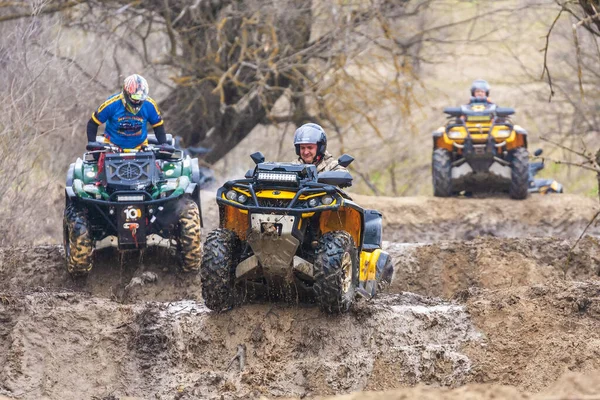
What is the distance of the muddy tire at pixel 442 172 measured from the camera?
62.3 feet

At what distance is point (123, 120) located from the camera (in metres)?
12.5

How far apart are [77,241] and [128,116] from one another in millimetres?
1695

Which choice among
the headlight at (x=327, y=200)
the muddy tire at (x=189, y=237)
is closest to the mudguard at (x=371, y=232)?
the headlight at (x=327, y=200)

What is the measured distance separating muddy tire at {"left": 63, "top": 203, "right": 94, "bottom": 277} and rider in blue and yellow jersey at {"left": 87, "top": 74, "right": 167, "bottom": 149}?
1.07 meters

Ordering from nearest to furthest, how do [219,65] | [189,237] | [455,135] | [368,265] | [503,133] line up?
[368,265]
[189,237]
[503,133]
[455,135]
[219,65]

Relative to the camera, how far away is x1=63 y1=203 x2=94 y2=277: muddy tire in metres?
11.6

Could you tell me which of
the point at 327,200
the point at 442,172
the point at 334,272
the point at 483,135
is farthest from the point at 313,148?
the point at 442,172

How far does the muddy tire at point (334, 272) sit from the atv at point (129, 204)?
335 cm

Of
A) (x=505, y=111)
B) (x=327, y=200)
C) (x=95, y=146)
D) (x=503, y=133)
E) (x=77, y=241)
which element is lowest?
(x=77, y=241)

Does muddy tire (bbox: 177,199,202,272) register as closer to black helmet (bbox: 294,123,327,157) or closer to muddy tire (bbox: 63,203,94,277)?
muddy tire (bbox: 63,203,94,277)

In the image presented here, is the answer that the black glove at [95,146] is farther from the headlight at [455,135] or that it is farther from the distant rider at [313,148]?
the headlight at [455,135]

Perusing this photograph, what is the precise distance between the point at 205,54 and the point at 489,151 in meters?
6.20

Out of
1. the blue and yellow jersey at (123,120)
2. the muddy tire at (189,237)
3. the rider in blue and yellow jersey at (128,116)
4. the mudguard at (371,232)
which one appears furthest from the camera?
the blue and yellow jersey at (123,120)

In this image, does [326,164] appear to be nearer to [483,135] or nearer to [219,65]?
[483,135]
